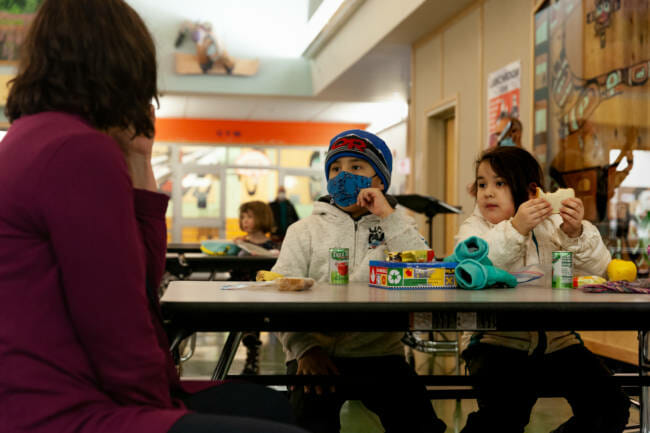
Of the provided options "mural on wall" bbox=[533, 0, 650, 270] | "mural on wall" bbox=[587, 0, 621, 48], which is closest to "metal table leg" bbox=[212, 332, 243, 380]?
"mural on wall" bbox=[533, 0, 650, 270]

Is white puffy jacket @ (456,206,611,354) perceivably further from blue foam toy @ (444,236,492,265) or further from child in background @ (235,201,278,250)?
child in background @ (235,201,278,250)

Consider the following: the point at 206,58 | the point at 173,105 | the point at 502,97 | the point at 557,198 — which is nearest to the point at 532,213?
the point at 557,198

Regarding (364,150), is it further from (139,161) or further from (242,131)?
(242,131)

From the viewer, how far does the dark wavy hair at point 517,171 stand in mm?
2104

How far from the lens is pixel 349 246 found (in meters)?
2.04

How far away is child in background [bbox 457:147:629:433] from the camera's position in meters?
1.75

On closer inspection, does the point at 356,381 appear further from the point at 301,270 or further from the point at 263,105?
the point at 263,105

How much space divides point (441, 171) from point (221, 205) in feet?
24.9

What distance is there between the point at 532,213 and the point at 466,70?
4907mm

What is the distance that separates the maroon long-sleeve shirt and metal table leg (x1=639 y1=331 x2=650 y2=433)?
156 centimetres

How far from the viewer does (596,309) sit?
50.4 inches

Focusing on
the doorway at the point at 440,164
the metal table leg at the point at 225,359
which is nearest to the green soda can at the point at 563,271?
the metal table leg at the point at 225,359

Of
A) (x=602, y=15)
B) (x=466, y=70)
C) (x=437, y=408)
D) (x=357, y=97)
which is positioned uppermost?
(x=357, y=97)

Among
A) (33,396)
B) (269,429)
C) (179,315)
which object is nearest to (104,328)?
(33,396)
